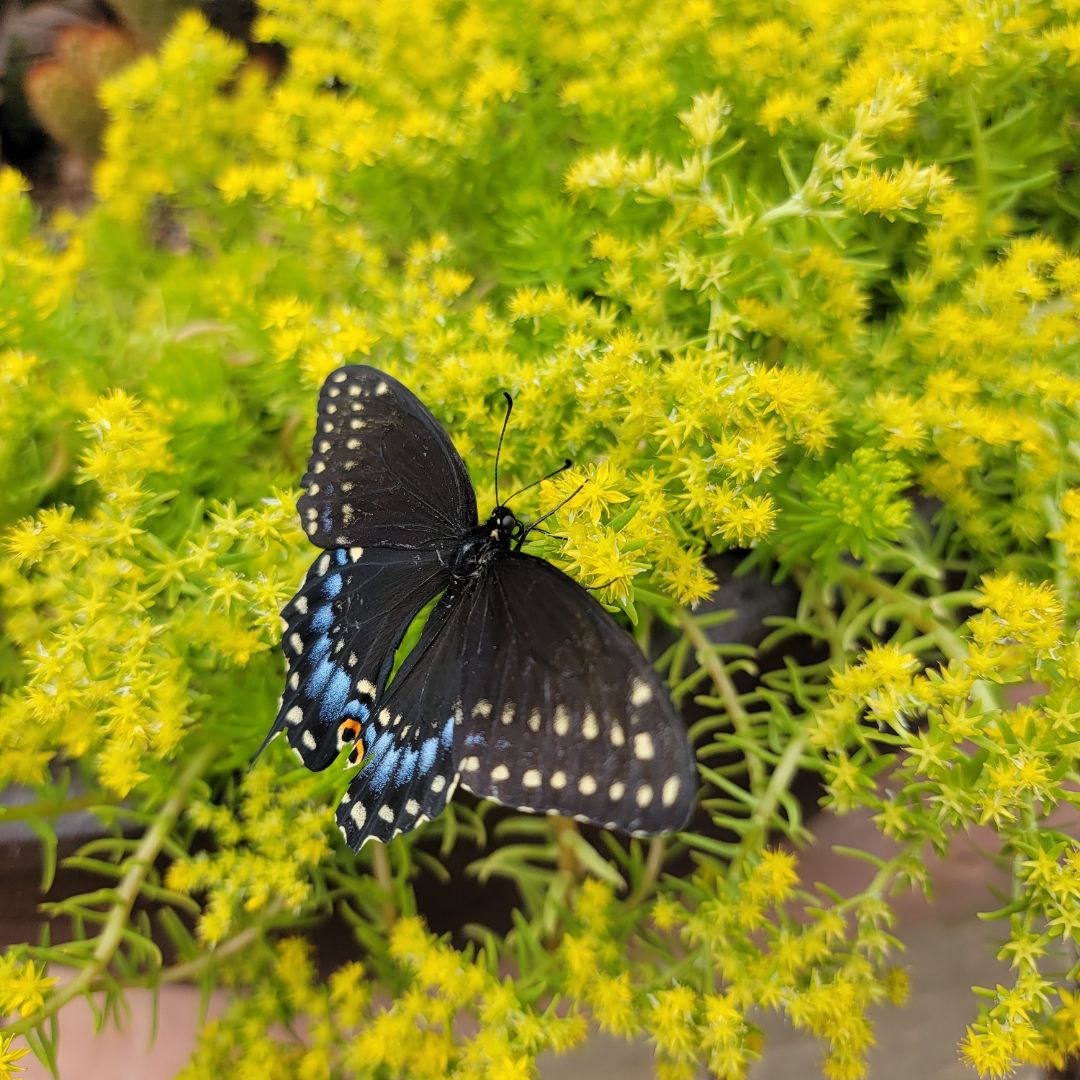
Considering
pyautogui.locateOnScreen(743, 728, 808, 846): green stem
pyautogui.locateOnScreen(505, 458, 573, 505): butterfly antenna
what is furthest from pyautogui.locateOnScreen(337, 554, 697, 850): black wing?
pyautogui.locateOnScreen(743, 728, 808, 846): green stem

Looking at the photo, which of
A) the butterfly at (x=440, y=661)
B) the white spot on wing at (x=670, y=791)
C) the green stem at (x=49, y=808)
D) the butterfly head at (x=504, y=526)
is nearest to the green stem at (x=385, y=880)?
the butterfly at (x=440, y=661)

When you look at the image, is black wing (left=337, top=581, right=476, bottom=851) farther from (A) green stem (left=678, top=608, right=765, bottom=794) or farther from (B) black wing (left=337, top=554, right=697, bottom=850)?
(A) green stem (left=678, top=608, right=765, bottom=794)

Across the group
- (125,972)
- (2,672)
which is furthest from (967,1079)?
(2,672)

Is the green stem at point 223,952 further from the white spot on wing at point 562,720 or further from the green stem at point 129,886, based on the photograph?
the white spot on wing at point 562,720

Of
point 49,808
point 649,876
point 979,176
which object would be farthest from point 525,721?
point 979,176

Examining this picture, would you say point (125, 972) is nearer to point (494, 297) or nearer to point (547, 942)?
point (547, 942)

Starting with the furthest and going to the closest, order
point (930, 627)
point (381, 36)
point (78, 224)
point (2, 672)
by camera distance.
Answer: point (78, 224)
point (381, 36)
point (2, 672)
point (930, 627)

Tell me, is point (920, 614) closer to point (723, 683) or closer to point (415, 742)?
point (723, 683)
